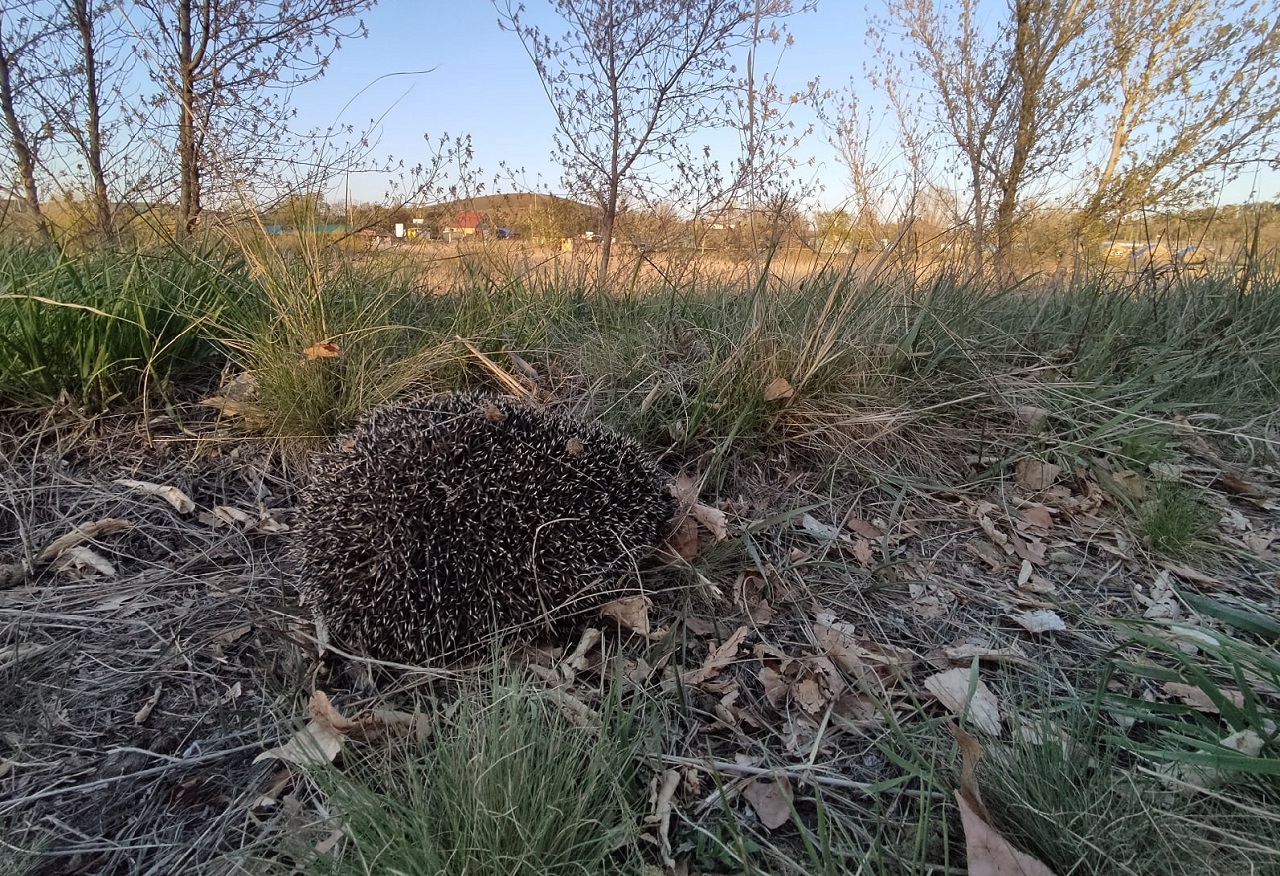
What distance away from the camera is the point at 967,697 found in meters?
1.58

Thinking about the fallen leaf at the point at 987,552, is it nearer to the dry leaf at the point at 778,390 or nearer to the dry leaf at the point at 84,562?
the dry leaf at the point at 778,390

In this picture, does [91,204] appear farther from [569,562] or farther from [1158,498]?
[1158,498]

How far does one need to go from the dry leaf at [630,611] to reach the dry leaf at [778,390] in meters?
1.14

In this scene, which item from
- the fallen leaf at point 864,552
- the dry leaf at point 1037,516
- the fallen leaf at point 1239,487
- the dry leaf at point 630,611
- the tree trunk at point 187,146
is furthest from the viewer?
the tree trunk at point 187,146

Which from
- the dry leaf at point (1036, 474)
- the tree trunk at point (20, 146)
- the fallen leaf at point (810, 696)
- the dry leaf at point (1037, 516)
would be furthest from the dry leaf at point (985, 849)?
the tree trunk at point (20, 146)

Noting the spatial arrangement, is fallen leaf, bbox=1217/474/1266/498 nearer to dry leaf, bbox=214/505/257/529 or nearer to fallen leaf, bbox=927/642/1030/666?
fallen leaf, bbox=927/642/1030/666

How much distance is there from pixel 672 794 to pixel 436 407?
5.02 ft

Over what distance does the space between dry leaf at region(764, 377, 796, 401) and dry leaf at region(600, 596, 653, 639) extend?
1.14 meters

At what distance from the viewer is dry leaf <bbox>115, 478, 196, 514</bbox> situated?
255 cm

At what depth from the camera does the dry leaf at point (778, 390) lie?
8.93ft

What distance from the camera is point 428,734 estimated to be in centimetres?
158

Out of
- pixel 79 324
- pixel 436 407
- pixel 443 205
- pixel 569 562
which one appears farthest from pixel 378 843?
pixel 443 205

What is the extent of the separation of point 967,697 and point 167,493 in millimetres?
3056

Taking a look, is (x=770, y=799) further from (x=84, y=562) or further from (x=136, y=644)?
(x=84, y=562)
